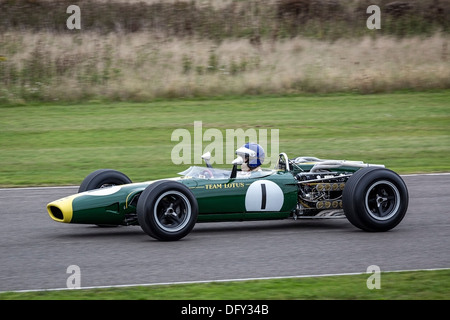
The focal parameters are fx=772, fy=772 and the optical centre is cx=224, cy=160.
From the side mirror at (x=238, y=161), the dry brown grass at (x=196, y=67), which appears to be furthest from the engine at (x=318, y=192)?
the dry brown grass at (x=196, y=67)

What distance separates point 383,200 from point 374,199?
0.35 ft

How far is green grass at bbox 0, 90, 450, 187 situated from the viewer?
14.8 meters

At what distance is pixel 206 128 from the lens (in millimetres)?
18578

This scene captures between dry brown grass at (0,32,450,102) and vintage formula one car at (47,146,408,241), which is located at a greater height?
dry brown grass at (0,32,450,102)

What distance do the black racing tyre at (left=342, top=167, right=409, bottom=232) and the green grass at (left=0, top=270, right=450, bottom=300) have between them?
198cm

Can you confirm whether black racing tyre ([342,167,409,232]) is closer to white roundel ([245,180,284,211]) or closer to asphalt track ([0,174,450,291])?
asphalt track ([0,174,450,291])

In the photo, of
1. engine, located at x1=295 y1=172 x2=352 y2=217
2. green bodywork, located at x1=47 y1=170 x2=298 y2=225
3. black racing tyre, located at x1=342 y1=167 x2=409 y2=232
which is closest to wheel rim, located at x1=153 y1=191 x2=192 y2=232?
green bodywork, located at x1=47 y1=170 x2=298 y2=225

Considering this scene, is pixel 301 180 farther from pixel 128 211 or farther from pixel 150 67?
pixel 150 67

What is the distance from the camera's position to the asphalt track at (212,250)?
23.0 ft

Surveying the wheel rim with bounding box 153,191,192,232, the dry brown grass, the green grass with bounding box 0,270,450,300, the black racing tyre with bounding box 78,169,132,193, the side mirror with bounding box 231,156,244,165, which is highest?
the dry brown grass

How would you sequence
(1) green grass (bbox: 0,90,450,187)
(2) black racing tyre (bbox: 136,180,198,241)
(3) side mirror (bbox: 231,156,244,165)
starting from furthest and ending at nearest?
(1) green grass (bbox: 0,90,450,187)
(3) side mirror (bbox: 231,156,244,165)
(2) black racing tyre (bbox: 136,180,198,241)

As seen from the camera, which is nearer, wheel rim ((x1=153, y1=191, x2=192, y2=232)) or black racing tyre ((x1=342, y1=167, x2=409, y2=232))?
wheel rim ((x1=153, y1=191, x2=192, y2=232))

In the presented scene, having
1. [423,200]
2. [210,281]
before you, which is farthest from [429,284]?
[423,200]

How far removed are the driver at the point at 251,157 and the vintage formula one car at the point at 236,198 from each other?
13 centimetres
